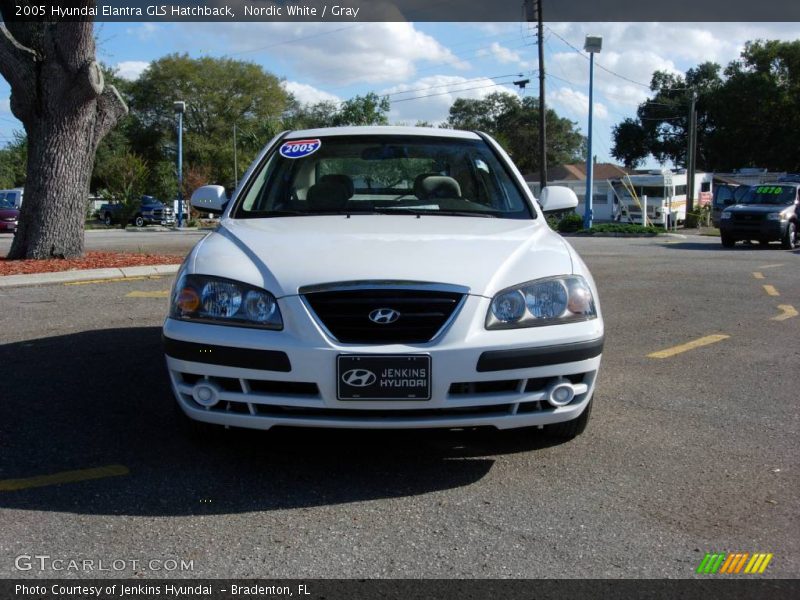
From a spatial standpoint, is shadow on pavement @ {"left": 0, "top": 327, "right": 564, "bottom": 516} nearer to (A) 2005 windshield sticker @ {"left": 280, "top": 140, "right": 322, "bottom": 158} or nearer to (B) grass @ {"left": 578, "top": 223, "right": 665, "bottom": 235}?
(A) 2005 windshield sticker @ {"left": 280, "top": 140, "right": 322, "bottom": 158}

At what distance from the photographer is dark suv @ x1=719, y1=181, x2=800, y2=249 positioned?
2011cm

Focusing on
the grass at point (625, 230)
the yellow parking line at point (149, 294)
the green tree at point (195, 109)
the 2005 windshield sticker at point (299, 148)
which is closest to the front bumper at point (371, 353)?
the 2005 windshield sticker at point (299, 148)

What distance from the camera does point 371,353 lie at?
3303 millimetres

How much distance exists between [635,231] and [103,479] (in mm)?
28933

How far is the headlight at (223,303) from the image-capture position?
11.3 ft

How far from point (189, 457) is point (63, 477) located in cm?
54

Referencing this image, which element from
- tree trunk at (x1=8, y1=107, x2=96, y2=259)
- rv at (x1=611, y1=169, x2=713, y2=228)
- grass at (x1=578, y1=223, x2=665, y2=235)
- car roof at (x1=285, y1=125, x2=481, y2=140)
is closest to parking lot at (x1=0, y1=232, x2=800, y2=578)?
car roof at (x1=285, y1=125, x2=481, y2=140)

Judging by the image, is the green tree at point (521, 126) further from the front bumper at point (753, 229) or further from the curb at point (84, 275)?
the curb at point (84, 275)

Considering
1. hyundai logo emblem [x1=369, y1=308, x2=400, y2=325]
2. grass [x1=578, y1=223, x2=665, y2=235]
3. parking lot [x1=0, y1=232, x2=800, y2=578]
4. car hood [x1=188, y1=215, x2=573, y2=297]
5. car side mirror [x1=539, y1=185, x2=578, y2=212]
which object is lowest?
parking lot [x1=0, y1=232, x2=800, y2=578]

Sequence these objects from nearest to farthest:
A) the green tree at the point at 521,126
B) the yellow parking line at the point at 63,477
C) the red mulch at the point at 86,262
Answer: the yellow parking line at the point at 63,477 → the red mulch at the point at 86,262 → the green tree at the point at 521,126

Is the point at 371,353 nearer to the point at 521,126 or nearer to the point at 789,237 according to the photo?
the point at 789,237

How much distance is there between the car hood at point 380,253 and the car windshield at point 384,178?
440 mm

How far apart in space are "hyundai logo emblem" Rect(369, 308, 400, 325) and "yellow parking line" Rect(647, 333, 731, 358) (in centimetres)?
349

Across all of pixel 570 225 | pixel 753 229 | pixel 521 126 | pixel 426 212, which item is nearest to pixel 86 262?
pixel 426 212
